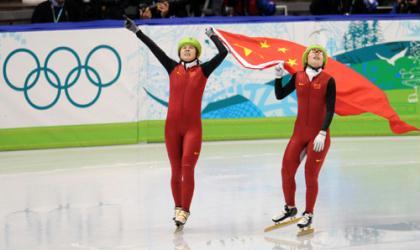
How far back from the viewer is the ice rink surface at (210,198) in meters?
10.4

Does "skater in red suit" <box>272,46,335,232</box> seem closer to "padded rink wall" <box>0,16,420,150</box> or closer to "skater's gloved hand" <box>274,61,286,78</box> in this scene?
"skater's gloved hand" <box>274,61,286,78</box>

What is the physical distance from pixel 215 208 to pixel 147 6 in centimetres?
572

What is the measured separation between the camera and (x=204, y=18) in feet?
54.3

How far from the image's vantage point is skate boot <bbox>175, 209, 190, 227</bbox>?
10.8 m

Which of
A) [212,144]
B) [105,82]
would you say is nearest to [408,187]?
[212,144]

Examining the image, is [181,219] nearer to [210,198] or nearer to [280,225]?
[280,225]

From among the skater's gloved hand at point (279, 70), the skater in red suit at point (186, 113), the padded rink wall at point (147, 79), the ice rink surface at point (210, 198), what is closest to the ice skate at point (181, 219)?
the skater in red suit at point (186, 113)

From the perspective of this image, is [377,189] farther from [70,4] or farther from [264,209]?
[70,4]

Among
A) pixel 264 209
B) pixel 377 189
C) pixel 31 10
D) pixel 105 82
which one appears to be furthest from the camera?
pixel 31 10

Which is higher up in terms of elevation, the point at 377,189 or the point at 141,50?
the point at 141,50

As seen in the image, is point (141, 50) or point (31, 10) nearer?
point (141, 50)

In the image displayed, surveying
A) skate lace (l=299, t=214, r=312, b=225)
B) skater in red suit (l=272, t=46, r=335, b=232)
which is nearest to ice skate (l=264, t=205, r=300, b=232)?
skater in red suit (l=272, t=46, r=335, b=232)

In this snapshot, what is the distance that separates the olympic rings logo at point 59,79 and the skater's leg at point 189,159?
5.63 meters

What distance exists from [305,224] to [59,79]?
6.61m
